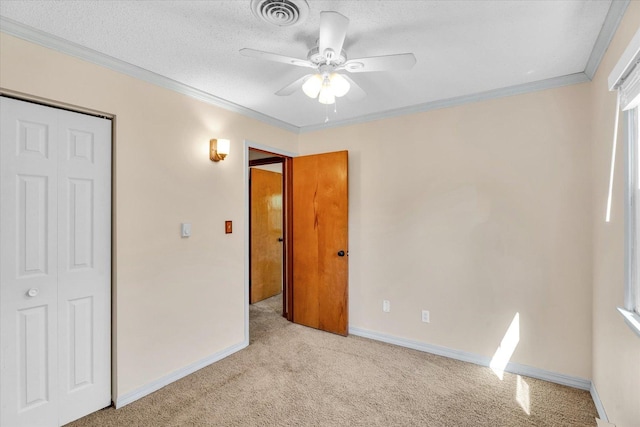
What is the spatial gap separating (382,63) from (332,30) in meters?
0.39

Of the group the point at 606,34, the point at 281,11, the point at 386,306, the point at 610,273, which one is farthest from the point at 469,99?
the point at 386,306

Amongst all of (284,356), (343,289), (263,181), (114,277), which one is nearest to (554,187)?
(343,289)

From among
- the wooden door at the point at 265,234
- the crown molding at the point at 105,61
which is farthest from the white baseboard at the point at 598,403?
the wooden door at the point at 265,234

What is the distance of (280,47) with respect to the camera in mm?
1978

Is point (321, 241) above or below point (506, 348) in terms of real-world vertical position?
above

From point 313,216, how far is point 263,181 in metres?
1.63

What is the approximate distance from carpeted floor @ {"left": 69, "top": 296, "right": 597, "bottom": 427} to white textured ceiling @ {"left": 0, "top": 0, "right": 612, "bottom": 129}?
2396 millimetres

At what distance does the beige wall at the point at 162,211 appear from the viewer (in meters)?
2.03

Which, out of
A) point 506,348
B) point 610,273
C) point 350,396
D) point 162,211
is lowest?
point 350,396

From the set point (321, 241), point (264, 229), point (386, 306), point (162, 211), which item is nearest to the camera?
point (162, 211)

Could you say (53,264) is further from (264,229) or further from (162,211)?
(264,229)

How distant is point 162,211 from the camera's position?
246cm

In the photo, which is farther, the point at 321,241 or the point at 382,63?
the point at 321,241

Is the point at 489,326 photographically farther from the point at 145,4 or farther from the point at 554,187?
the point at 145,4
